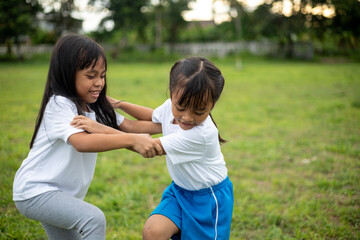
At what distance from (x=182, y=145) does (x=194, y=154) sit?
3.5 inches

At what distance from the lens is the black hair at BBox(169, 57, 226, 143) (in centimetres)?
162

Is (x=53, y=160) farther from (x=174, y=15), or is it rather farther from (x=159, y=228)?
(x=174, y=15)

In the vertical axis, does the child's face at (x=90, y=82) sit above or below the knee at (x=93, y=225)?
above

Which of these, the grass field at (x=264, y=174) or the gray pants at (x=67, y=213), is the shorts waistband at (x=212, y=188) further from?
the grass field at (x=264, y=174)

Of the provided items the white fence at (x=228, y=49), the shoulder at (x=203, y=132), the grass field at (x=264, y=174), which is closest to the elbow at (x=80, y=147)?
the shoulder at (x=203, y=132)

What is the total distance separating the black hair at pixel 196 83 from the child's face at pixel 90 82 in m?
0.42

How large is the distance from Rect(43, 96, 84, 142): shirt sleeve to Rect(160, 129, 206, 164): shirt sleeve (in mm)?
437

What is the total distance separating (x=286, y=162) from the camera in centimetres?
413

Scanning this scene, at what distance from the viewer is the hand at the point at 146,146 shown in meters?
1.63

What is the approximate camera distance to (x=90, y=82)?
70.1 inches

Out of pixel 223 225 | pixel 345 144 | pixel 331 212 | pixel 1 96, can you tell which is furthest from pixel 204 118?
pixel 1 96

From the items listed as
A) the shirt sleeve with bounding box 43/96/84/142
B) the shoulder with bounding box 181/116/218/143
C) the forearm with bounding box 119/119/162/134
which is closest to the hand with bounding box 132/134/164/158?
the shoulder with bounding box 181/116/218/143

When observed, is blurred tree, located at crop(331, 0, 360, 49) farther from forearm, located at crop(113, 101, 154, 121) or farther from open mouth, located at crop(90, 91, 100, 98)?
open mouth, located at crop(90, 91, 100, 98)

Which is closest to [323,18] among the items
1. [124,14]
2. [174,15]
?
[174,15]
